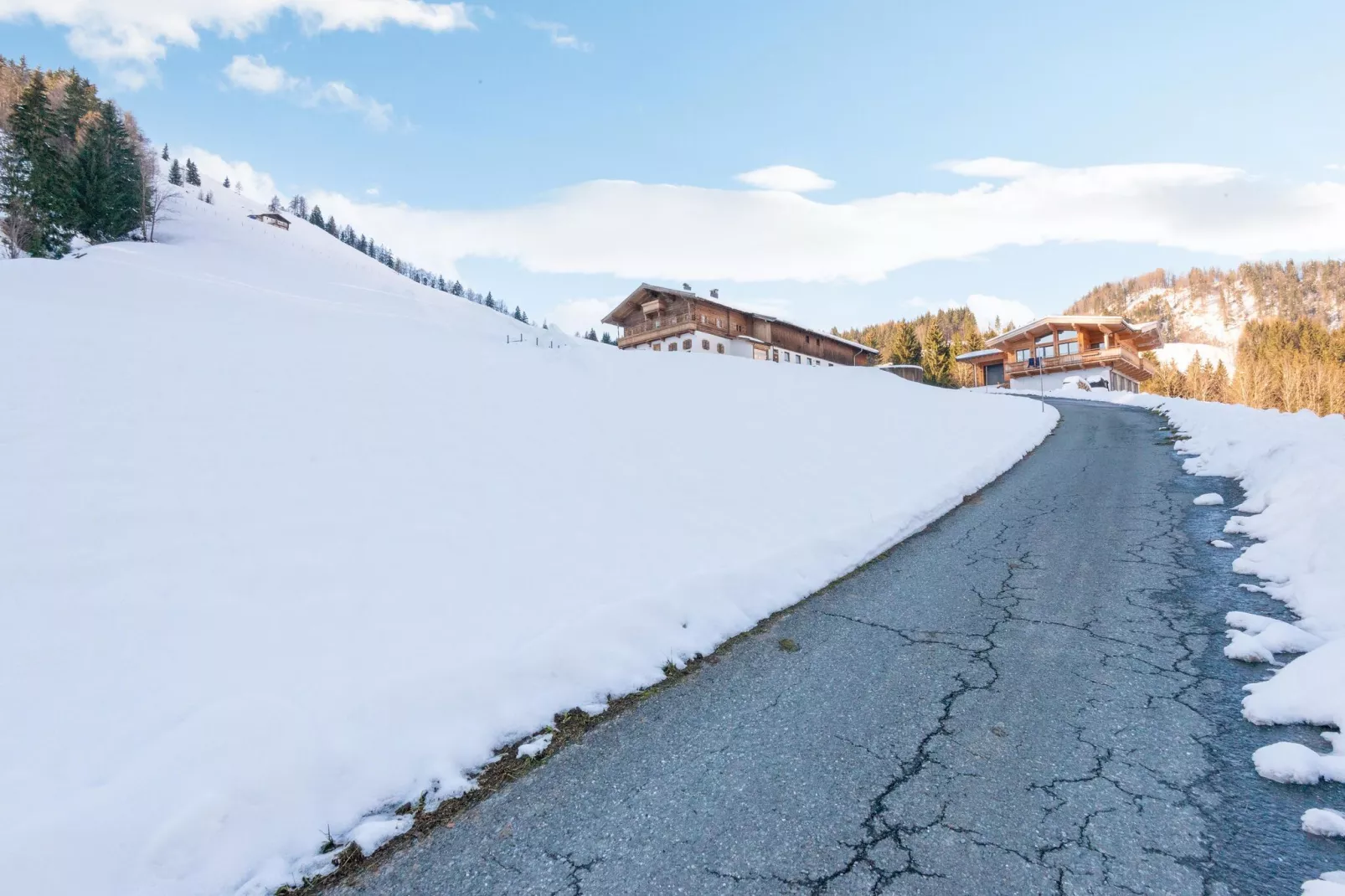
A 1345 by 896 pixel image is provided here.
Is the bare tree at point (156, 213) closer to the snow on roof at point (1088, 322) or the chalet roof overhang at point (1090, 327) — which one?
the chalet roof overhang at point (1090, 327)

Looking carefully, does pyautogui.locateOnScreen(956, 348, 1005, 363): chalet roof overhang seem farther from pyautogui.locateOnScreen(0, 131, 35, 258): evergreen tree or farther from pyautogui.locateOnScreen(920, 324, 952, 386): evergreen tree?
pyautogui.locateOnScreen(0, 131, 35, 258): evergreen tree

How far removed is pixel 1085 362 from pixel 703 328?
31744 mm

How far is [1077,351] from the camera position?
45.1 metres

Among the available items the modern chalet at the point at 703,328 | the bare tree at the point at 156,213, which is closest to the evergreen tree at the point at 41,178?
the bare tree at the point at 156,213

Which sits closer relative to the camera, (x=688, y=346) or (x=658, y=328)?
(x=688, y=346)

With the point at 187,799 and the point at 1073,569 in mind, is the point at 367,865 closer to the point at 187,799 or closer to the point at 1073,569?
the point at 187,799

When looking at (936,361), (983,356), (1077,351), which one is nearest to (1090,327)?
(1077,351)

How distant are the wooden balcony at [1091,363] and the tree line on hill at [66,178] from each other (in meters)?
Result: 66.3

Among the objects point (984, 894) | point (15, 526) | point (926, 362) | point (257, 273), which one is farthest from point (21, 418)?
point (926, 362)

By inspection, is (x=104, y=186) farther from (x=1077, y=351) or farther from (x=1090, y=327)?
(x=1090, y=327)

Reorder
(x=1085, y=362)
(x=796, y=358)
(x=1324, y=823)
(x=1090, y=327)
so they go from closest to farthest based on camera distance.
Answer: (x=1324, y=823) < (x=1085, y=362) < (x=1090, y=327) < (x=796, y=358)

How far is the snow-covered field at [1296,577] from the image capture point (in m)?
2.85

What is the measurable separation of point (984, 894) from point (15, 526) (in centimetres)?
695

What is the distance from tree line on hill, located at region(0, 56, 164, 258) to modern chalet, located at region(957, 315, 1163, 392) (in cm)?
6623
